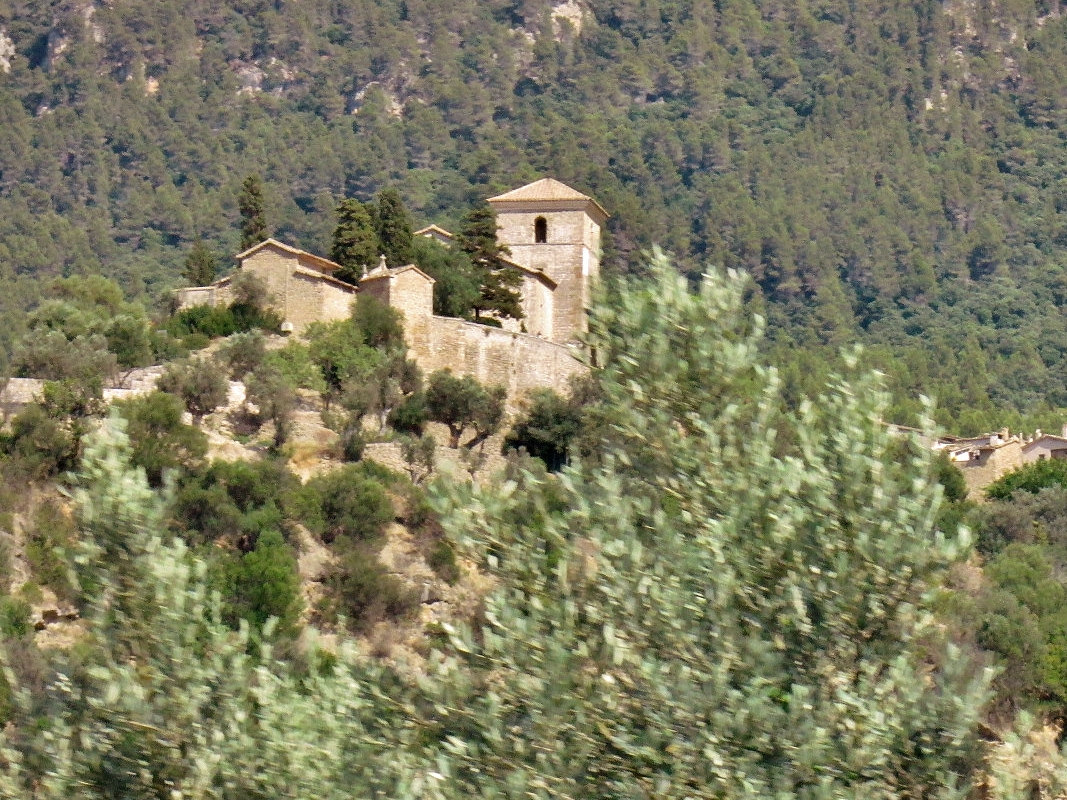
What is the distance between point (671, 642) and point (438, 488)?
4.54ft

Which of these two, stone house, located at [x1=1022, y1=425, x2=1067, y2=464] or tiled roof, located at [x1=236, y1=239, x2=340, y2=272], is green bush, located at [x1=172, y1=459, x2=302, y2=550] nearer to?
tiled roof, located at [x1=236, y1=239, x2=340, y2=272]

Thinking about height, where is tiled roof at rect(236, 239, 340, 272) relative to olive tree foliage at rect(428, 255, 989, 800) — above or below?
above

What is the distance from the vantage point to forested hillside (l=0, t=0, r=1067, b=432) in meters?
79.2

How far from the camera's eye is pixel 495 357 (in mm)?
33781

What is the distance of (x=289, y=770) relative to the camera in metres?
9.23

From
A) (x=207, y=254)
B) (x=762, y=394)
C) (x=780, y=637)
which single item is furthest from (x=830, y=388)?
(x=207, y=254)

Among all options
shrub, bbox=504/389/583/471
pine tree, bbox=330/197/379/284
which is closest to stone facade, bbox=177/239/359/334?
pine tree, bbox=330/197/379/284

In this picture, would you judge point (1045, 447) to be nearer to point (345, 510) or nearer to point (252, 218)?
point (252, 218)

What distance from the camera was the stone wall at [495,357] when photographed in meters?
33.6

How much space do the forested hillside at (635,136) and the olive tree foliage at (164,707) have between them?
193ft

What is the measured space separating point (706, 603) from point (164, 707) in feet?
8.23

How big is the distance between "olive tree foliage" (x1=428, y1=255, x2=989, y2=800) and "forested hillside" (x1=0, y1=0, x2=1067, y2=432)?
5822cm

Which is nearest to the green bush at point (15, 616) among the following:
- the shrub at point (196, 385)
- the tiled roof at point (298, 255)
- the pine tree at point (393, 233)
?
the shrub at point (196, 385)

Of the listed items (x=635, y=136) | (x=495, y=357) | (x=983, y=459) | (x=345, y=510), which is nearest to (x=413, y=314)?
(x=495, y=357)
